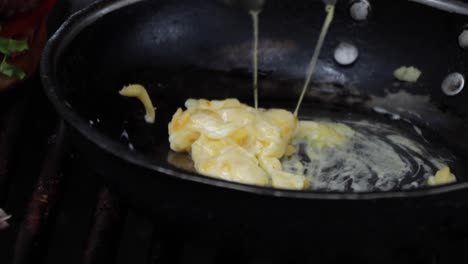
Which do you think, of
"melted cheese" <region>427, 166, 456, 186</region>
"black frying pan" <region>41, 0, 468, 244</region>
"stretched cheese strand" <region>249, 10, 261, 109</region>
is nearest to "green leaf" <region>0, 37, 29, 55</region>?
"black frying pan" <region>41, 0, 468, 244</region>

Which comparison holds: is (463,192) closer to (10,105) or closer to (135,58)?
(135,58)

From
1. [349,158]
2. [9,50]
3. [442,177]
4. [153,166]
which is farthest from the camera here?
[9,50]

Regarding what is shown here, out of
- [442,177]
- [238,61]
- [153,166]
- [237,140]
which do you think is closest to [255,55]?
Answer: [238,61]

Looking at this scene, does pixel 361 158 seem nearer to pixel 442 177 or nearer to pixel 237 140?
pixel 442 177

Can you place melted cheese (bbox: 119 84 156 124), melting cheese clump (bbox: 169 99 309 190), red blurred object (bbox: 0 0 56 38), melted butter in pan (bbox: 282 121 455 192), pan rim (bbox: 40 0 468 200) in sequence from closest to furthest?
pan rim (bbox: 40 0 468 200)
melting cheese clump (bbox: 169 99 309 190)
melted butter in pan (bbox: 282 121 455 192)
melted cheese (bbox: 119 84 156 124)
red blurred object (bbox: 0 0 56 38)

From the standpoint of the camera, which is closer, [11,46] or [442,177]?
[442,177]

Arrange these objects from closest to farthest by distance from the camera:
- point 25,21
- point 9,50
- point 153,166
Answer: point 153,166
point 9,50
point 25,21

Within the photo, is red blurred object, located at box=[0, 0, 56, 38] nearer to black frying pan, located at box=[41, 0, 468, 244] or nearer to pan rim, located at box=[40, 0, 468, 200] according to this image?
black frying pan, located at box=[41, 0, 468, 244]

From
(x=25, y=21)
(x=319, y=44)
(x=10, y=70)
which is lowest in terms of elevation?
(x=10, y=70)
